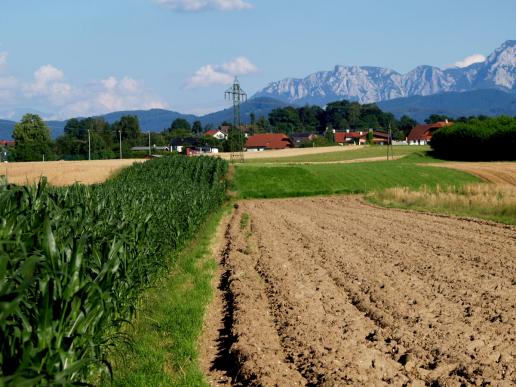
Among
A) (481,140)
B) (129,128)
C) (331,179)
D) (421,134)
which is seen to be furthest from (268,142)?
(331,179)

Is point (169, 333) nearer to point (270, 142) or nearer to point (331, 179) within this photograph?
point (331, 179)

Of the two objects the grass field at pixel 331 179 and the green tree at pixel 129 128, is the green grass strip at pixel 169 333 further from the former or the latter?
the green tree at pixel 129 128

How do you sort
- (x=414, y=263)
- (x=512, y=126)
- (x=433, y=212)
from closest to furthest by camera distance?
(x=414, y=263), (x=433, y=212), (x=512, y=126)

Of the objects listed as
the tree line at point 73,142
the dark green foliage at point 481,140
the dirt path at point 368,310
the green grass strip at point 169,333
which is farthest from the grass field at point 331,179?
the tree line at point 73,142

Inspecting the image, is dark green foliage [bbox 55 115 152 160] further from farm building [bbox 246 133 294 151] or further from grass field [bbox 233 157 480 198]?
grass field [bbox 233 157 480 198]

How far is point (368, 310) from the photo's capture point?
11.8m

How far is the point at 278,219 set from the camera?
29.2 m

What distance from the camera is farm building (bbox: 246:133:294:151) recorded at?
170 metres

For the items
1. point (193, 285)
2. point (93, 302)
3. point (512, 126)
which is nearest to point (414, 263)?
point (193, 285)

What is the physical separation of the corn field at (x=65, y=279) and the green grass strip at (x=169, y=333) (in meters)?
0.32

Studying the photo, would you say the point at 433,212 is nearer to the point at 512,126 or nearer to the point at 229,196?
the point at 229,196

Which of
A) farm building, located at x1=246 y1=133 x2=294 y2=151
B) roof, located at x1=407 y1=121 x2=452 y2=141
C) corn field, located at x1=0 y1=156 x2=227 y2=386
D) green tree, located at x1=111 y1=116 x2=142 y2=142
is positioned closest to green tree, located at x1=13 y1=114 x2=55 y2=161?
green tree, located at x1=111 y1=116 x2=142 y2=142

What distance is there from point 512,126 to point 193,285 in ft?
219

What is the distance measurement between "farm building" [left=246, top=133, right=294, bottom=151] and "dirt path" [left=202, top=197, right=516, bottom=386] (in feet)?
486
